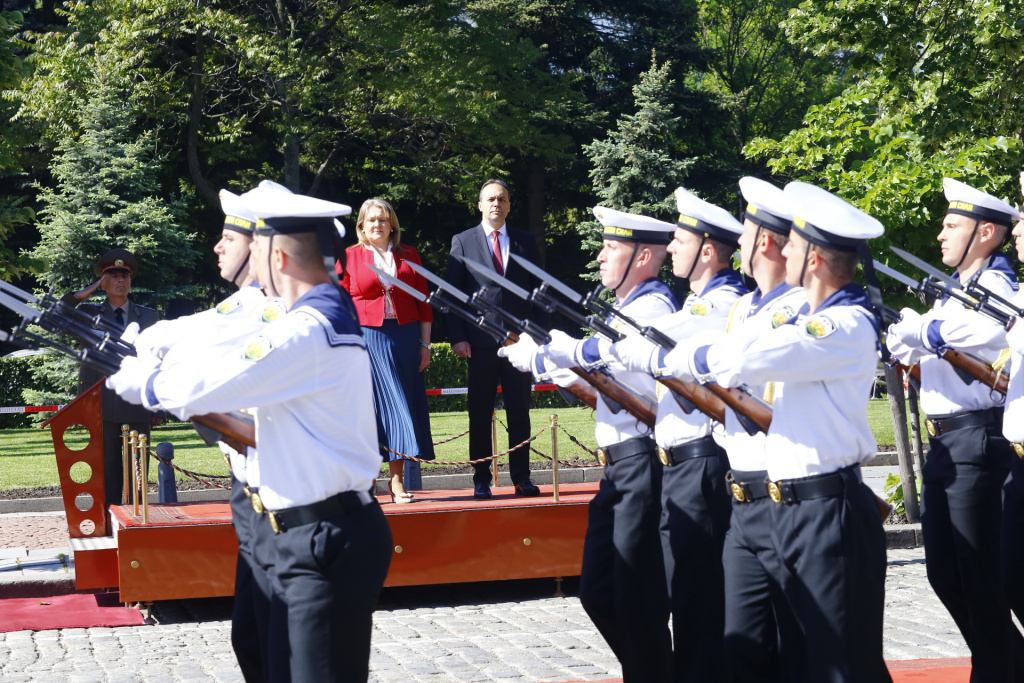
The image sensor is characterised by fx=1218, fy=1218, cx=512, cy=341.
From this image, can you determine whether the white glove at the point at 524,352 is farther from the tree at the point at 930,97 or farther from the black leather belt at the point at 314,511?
the tree at the point at 930,97

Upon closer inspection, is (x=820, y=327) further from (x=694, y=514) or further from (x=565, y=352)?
(x=565, y=352)

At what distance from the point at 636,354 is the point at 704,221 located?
951 mm

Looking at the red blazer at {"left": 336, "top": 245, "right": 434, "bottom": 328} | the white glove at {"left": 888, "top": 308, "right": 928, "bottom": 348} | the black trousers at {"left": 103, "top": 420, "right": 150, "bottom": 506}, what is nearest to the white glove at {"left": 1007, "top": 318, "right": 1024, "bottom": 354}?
the white glove at {"left": 888, "top": 308, "right": 928, "bottom": 348}

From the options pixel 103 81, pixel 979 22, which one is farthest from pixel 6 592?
pixel 103 81

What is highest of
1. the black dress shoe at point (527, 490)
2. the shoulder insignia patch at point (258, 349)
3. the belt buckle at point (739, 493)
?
the shoulder insignia patch at point (258, 349)

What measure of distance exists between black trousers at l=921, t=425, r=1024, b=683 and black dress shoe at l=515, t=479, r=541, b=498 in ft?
11.4

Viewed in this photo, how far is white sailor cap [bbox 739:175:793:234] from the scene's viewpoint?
4230 millimetres

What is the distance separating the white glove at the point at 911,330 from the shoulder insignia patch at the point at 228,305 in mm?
2931

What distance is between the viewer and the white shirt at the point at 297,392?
3.51 meters

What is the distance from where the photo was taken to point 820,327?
376 centimetres

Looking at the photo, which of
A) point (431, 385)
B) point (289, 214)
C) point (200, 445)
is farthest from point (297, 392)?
point (431, 385)

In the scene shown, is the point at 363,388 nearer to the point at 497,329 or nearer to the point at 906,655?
the point at 497,329

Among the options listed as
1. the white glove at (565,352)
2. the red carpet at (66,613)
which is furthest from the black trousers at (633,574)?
the red carpet at (66,613)

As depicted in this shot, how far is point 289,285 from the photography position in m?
3.84
